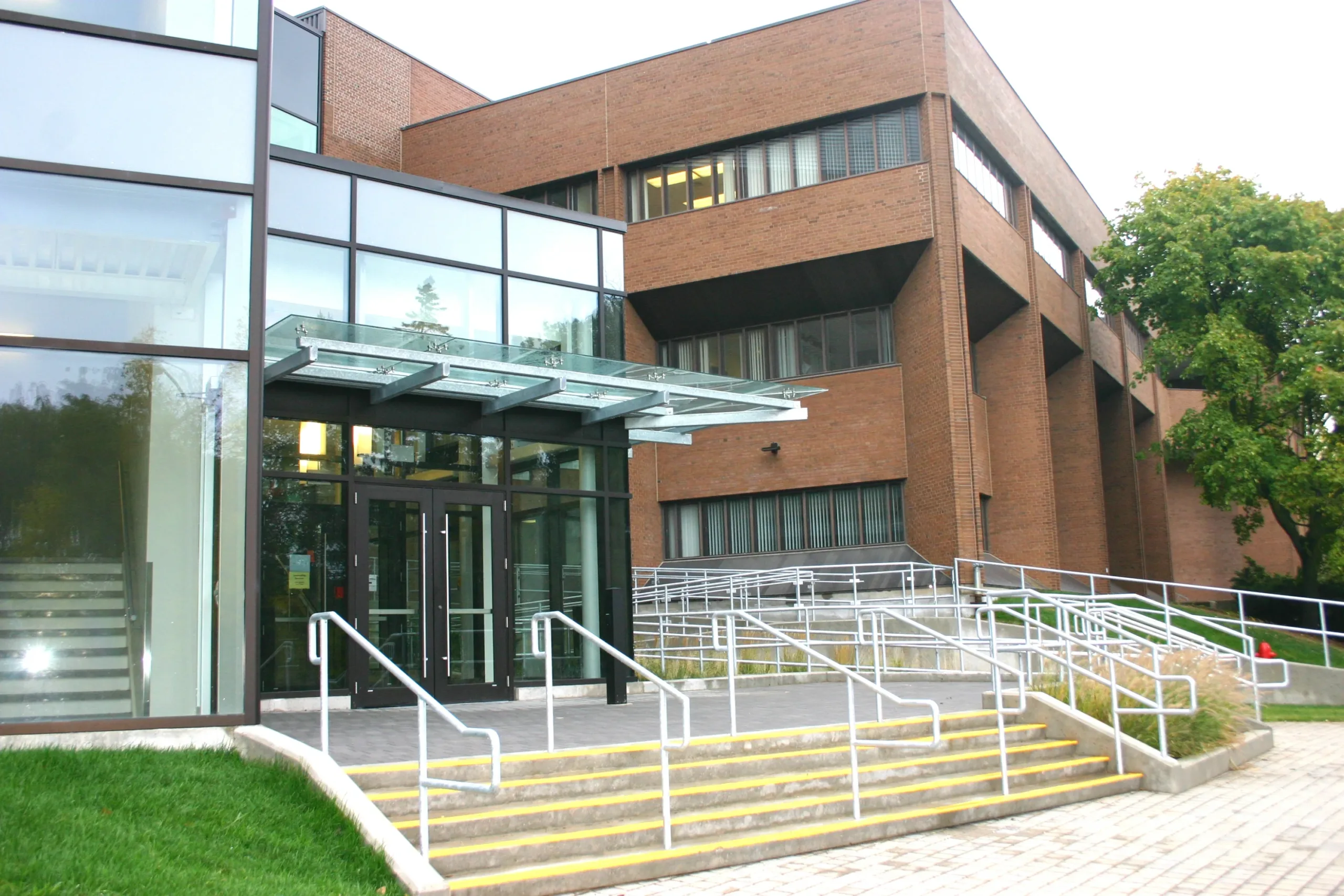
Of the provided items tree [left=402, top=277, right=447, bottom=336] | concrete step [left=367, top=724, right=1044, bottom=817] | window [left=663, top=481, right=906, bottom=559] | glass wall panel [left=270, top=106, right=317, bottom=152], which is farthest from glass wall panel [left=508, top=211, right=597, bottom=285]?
window [left=663, top=481, right=906, bottom=559]

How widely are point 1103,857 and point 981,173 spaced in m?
22.4

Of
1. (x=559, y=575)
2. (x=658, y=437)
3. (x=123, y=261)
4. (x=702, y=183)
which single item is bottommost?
(x=559, y=575)

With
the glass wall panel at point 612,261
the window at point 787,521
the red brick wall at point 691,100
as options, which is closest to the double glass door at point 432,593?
the glass wall panel at point 612,261

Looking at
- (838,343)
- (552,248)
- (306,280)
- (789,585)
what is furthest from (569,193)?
(306,280)

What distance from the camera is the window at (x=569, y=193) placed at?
96.6 feet

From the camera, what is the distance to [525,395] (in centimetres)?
1349

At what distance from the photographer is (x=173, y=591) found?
30.0 feet

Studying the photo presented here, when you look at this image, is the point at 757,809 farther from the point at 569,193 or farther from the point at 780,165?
the point at 569,193

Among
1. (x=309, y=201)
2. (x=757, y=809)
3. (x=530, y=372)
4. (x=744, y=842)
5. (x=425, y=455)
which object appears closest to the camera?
(x=744, y=842)

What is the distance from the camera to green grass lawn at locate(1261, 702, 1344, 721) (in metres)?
16.7

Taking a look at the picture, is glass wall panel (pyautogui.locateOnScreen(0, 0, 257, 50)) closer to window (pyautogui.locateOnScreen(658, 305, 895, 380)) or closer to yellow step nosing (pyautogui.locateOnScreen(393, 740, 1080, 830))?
yellow step nosing (pyautogui.locateOnScreen(393, 740, 1080, 830))

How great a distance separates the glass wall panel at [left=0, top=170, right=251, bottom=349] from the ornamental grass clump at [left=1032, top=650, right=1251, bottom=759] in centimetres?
800

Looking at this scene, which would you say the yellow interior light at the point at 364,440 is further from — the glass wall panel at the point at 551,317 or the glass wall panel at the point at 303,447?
the glass wall panel at the point at 551,317

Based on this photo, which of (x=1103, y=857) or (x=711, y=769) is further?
(x=711, y=769)
